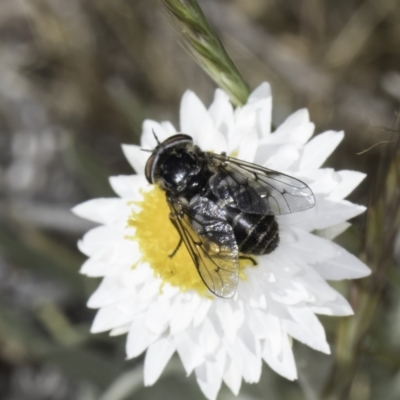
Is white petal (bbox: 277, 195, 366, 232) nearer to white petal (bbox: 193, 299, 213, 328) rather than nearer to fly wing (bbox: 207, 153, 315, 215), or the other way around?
fly wing (bbox: 207, 153, 315, 215)

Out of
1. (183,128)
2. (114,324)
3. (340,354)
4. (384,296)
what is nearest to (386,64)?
(384,296)

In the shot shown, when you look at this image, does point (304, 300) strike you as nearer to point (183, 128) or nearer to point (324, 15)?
point (183, 128)

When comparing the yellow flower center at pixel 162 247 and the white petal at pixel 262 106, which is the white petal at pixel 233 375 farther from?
the white petal at pixel 262 106

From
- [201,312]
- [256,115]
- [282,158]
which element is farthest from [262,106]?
[201,312]

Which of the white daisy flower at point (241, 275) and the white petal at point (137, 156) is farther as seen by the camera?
the white petal at point (137, 156)

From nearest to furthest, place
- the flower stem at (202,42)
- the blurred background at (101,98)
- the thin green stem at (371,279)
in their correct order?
the flower stem at (202,42)
the thin green stem at (371,279)
the blurred background at (101,98)

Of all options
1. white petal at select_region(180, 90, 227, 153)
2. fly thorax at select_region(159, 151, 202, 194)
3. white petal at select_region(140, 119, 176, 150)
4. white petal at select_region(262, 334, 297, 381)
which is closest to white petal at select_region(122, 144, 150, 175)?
white petal at select_region(140, 119, 176, 150)

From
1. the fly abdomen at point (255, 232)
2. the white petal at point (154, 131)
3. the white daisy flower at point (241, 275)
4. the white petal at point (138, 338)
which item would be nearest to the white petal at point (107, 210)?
the white daisy flower at point (241, 275)

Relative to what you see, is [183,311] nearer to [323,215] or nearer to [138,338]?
[138,338]
